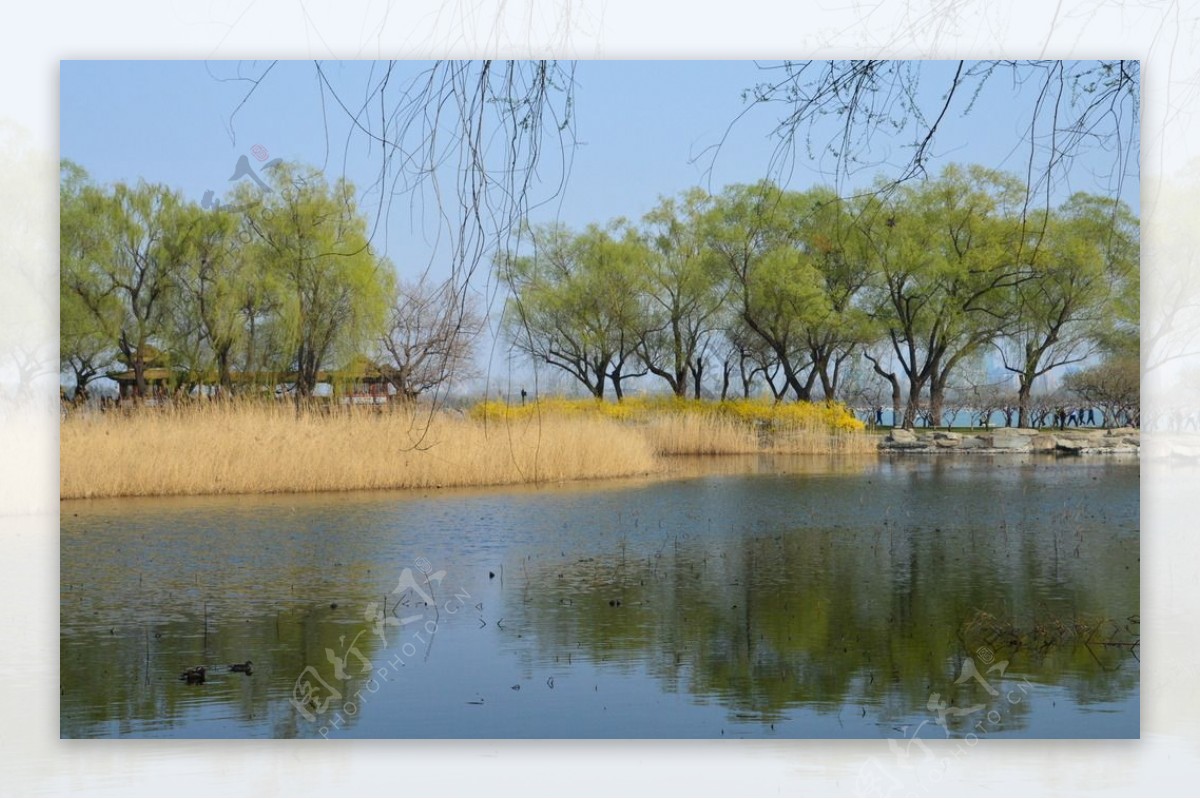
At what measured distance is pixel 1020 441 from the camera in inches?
491

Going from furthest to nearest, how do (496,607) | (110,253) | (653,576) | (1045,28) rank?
1. (110,253)
2. (653,576)
3. (496,607)
4. (1045,28)

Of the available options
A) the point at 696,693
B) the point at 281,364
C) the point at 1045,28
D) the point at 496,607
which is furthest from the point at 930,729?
the point at 281,364

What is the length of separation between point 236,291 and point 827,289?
17.7 ft

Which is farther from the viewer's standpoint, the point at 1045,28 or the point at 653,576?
the point at 653,576

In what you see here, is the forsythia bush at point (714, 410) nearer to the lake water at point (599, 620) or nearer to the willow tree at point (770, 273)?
the willow tree at point (770, 273)

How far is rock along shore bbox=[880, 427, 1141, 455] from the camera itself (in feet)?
37.1

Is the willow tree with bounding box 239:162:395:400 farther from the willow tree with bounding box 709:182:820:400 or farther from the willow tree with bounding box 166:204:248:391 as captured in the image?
the willow tree with bounding box 709:182:820:400

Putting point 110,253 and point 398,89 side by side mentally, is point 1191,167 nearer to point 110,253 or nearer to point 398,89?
point 398,89

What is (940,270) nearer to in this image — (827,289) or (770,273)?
(827,289)

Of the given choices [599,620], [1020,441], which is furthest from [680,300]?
[599,620]

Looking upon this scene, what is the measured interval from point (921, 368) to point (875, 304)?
0.63 m

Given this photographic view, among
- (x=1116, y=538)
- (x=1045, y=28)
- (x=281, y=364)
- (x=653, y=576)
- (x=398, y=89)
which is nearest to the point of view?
(x=1045, y=28)

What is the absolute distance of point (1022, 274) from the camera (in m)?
10.9

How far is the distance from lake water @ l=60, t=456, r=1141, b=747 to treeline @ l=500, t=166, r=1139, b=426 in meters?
1.30
